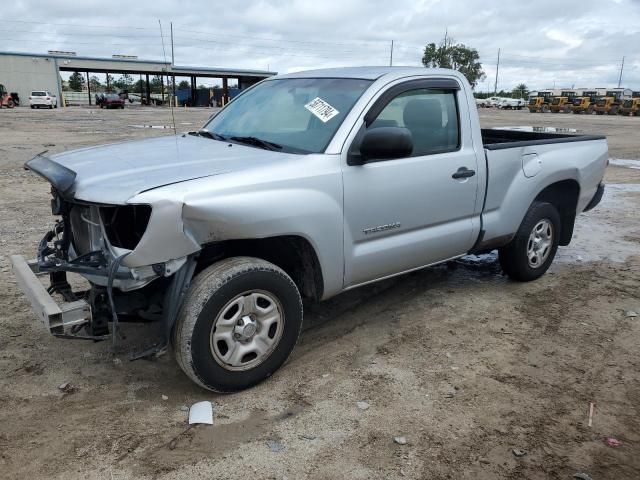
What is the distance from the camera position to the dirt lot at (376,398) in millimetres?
2773

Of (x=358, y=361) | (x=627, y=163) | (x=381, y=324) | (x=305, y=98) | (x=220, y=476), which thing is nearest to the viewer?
(x=220, y=476)

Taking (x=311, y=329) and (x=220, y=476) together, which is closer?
(x=220, y=476)

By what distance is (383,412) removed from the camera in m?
3.20

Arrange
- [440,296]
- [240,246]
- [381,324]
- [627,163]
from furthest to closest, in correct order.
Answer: [627,163] → [440,296] → [381,324] → [240,246]

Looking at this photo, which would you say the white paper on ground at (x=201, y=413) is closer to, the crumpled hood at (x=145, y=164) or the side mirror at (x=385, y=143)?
the crumpled hood at (x=145, y=164)

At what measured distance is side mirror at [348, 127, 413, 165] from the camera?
3.42 meters

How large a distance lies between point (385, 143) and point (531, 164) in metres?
2.03

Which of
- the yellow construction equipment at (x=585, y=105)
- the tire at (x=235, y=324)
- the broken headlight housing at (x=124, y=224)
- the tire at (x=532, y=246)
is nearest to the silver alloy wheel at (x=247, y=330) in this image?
the tire at (x=235, y=324)

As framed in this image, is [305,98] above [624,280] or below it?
above

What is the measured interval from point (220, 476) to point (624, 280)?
14.9 ft

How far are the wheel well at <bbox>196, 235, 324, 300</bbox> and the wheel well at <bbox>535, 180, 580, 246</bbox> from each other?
2.76 m

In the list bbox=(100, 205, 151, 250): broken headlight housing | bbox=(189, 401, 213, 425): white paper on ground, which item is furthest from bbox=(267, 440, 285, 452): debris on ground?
bbox=(100, 205, 151, 250): broken headlight housing

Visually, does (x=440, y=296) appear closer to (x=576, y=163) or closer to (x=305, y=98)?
(x=576, y=163)

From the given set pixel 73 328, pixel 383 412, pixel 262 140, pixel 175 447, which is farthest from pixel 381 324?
pixel 73 328
